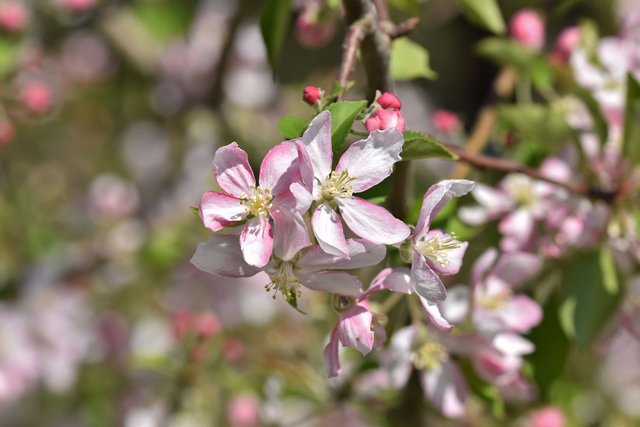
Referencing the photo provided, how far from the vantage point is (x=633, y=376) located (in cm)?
271

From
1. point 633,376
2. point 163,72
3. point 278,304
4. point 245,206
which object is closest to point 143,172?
point 163,72

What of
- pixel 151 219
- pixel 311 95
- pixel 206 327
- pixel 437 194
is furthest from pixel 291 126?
pixel 151 219

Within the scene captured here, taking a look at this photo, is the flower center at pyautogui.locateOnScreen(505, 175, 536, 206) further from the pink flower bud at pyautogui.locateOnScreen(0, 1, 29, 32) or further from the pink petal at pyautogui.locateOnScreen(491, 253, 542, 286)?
the pink flower bud at pyautogui.locateOnScreen(0, 1, 29, 32)

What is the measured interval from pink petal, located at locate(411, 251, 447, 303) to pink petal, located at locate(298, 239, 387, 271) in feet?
0.12

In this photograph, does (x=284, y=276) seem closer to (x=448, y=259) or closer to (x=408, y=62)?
(x=448, y=259)

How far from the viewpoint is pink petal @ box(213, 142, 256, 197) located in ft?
2.30

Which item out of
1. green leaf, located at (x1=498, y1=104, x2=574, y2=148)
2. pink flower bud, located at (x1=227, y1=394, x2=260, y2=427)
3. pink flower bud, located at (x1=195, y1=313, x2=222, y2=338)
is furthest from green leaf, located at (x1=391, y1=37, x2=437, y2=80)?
pink flower bud, located at (x1=227, y1=394, x2=260, y2=427)

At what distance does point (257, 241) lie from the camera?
0.69 m

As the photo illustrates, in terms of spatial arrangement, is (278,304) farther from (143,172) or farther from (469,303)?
(469,303)

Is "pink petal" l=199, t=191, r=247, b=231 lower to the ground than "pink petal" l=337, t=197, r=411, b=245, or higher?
higher

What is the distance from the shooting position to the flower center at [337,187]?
713mm

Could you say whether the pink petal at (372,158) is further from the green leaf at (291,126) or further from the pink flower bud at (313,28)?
the pink flower bud at (313,28)

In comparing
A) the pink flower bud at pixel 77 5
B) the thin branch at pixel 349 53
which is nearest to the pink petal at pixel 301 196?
the thin branch at pixel 349 53

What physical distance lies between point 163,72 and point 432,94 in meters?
1.20
